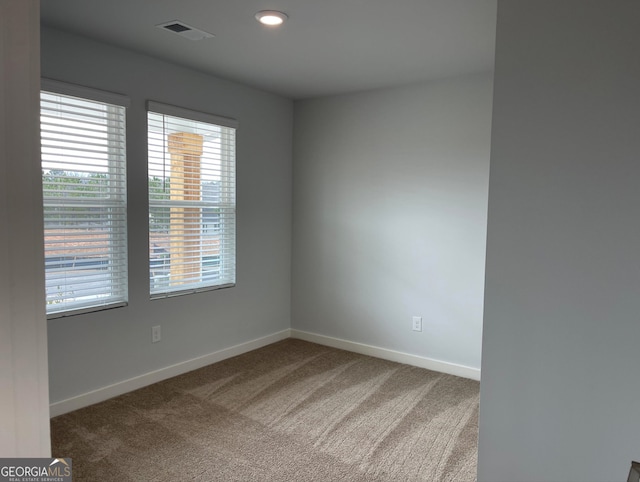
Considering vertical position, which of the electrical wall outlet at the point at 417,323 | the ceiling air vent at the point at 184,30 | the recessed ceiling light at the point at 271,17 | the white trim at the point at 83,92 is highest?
the ceiling air vent at the point at 184,30

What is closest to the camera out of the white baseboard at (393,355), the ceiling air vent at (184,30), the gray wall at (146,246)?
the ceiling air vent at (184,30)

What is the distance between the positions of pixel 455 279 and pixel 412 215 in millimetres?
635

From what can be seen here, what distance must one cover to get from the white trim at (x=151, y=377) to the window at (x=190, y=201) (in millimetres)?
578

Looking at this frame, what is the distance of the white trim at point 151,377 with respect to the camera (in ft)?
9.50

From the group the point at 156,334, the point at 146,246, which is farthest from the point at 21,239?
the point at 156,334

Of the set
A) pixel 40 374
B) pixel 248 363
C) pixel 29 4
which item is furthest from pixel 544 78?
pixel 248 363

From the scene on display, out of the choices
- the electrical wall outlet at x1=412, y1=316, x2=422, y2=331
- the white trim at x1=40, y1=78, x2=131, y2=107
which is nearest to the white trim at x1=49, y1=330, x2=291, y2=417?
the electrical wall outlet at x1=412, y1=316, x2=422, y2=331

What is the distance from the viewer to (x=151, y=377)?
11.1ft

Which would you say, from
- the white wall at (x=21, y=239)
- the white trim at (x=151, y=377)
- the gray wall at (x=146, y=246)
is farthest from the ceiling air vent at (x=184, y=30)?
the white trim at (x=151, y=377)

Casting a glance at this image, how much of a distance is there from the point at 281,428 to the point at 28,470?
7.27 feet

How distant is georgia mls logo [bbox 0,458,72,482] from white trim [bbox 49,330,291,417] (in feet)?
7.49

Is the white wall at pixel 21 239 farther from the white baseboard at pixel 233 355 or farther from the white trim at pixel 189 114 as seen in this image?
the white trim at pixel 189 114

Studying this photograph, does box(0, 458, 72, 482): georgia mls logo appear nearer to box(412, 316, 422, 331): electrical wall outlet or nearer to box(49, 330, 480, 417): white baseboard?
box(49, 330, 480, 417): white baseboard

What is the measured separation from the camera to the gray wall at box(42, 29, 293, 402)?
9.46ft
